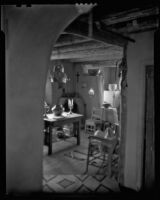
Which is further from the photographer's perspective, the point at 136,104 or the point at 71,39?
the point at 71,39

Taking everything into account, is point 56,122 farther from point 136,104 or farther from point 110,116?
point 136,104

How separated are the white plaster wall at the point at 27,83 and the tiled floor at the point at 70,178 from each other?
73.3 inches

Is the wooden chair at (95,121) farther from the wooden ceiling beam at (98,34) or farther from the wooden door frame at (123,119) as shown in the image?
the wooden ceiling beam at (98,34)

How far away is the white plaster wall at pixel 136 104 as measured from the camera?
284 cm

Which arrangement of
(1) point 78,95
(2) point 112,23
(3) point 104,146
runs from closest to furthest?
(2) point 112,23 → (3) point 104,146 → (1) point 78,95

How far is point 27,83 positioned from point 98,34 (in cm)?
145

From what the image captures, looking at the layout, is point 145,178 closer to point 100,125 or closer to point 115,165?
point 115,165

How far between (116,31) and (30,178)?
2.27m

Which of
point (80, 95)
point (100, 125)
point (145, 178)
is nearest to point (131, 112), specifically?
point (145, 178)

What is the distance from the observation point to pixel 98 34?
235 cm

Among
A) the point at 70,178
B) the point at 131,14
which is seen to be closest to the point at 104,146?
the point at 70,178
